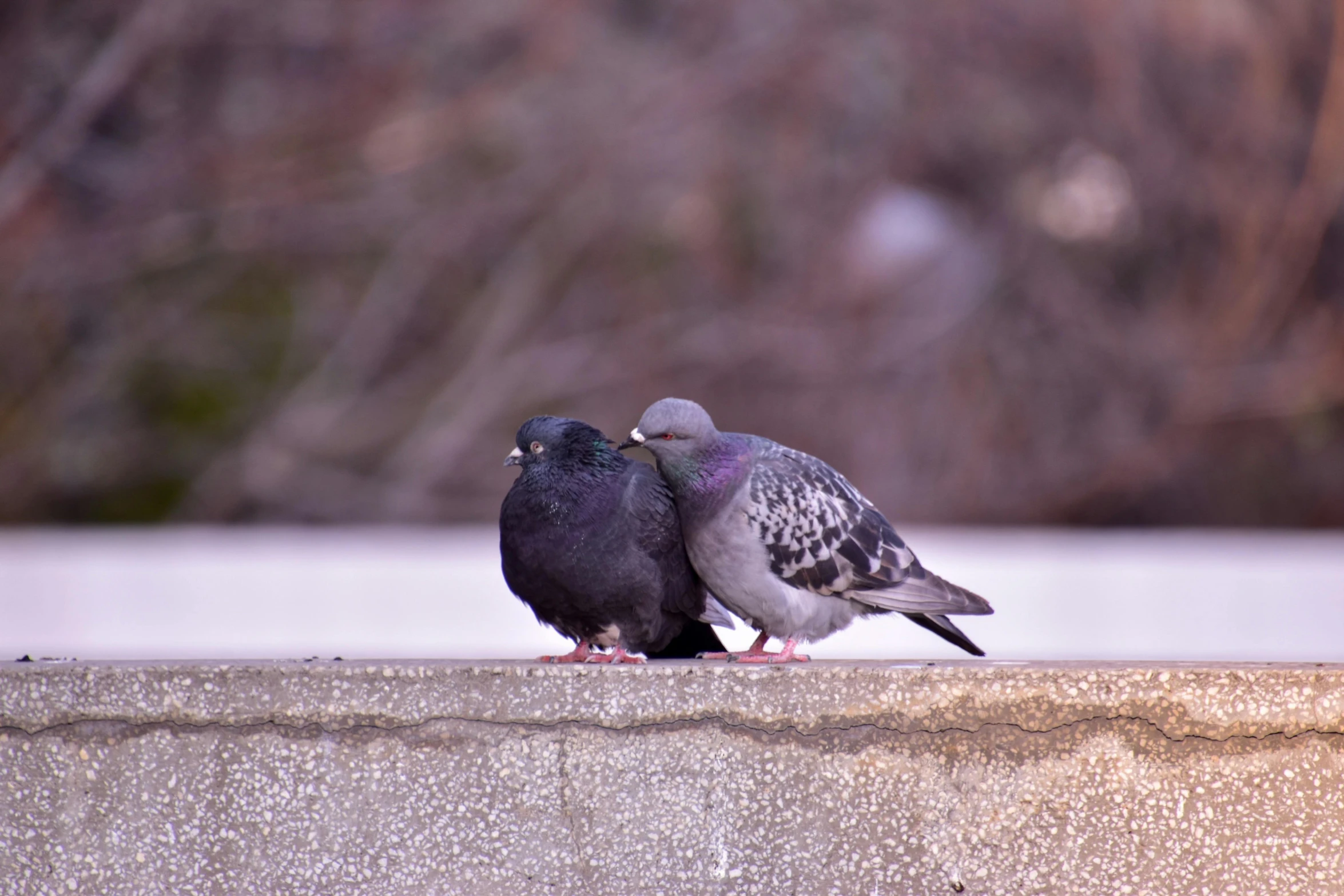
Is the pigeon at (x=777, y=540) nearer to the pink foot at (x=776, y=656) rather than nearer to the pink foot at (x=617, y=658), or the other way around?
the pink foot at (x=776, y=656)

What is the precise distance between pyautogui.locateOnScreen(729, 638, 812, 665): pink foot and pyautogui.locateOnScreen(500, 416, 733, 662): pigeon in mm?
195

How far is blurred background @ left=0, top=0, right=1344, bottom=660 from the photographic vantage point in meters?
9.09

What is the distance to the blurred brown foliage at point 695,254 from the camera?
9219mm

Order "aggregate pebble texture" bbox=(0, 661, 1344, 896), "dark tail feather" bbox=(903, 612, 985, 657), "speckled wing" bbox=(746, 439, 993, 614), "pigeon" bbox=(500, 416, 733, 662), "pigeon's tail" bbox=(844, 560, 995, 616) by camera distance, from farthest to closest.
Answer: "dark tail feather" bbox=(903, 612, 985, 657)
"pigeon's tail" bbox=(844, 560, 995, 616)
"speckled wing" bbox=(746, 439, 993, 614)
"pigeon" bbox=(500, 416, 733, 662)
"aggregate pebble texture" bbox=(0, 661, 1344, 896)

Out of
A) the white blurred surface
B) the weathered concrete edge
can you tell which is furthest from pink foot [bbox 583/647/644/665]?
the white blurred surface

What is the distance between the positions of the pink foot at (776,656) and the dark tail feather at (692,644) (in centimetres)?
23

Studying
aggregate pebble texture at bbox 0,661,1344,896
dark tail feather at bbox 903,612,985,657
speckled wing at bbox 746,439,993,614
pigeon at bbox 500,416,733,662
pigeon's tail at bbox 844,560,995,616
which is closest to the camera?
aggregate pebble texture at bbox 0,661,1344,896

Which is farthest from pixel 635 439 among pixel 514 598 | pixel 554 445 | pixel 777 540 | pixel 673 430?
pixel 514 598

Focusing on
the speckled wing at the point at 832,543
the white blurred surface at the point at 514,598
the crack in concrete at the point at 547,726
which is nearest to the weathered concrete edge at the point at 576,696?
the crack in concrete at the point at 547,726

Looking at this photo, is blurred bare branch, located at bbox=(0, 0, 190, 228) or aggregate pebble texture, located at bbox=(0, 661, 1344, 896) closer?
aggregate pebble texture, located at bbox=(0, 661, 1344, 896)

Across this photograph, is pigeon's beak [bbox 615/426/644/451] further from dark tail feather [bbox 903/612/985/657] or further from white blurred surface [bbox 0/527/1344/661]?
white blurred surface [bbox 0/527/1344/661]

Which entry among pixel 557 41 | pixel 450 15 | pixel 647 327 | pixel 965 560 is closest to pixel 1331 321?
pixel 965 560

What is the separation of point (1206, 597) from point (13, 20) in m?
8.23

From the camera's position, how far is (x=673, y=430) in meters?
2.57
